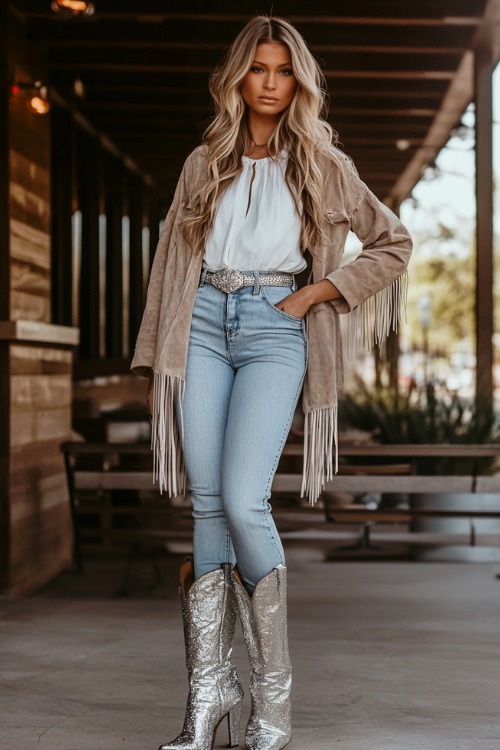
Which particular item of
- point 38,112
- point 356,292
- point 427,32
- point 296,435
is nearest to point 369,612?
point 296,435

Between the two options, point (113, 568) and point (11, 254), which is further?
point (113, 568)

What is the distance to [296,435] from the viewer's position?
606 cm

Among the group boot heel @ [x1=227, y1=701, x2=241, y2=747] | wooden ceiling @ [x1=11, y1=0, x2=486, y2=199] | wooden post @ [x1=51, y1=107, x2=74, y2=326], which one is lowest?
boot heel @ [x1=227, y1=701, x2=241, y2=747]

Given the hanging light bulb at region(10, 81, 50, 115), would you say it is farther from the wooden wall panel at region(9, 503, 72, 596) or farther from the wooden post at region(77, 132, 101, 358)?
the wooden post at region(77, 132, 101, 358)

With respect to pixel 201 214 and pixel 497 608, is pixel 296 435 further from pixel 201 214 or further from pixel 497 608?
pixel 201 214

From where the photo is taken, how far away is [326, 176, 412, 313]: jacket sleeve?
285cm

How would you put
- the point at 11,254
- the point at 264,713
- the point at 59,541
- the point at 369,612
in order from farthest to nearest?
1. the point at 59,541
2. the point at 11,254
3. the point at 369,612
4. the point at 264,713

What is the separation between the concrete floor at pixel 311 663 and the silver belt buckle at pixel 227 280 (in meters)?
1.10

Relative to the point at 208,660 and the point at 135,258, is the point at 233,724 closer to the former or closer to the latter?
the point at 208,660

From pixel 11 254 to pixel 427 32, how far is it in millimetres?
2674

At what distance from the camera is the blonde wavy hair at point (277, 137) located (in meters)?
2.78

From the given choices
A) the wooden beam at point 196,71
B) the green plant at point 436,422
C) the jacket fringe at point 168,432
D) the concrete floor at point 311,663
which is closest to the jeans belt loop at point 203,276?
the jacket fringe at point 168,432

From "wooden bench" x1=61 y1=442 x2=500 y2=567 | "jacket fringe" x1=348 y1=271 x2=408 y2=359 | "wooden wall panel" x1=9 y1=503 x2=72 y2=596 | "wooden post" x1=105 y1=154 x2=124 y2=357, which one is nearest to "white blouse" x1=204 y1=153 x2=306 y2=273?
"jacket fringe" x1=348 y1=271 x2=408 y2=359

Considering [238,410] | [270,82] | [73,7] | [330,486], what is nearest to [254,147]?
[270,82]
